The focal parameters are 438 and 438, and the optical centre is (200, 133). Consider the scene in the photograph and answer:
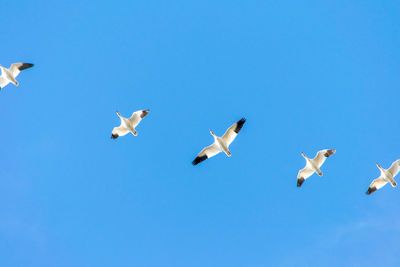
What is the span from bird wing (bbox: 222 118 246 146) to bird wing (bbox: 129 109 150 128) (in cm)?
525

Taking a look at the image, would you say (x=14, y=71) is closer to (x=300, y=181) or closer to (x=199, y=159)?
(x=199, y=159)

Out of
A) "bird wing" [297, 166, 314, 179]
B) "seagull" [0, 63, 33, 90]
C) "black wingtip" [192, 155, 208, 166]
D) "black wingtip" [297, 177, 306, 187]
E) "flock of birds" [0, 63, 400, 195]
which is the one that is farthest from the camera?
"seagull" [0, 63, 33, 90]

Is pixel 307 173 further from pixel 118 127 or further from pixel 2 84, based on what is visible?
pixel 2 84

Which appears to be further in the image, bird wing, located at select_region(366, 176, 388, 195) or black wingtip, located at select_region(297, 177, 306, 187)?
black wingtip, located at select_region(297, 177, 306, 187)

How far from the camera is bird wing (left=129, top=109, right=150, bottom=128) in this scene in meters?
27.3

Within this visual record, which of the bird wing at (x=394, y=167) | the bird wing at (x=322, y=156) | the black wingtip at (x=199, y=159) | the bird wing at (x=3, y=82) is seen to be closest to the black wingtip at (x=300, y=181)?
the bird wing at (x=322, y=156)

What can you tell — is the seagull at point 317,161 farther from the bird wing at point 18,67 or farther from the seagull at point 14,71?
the seagull at point 14,71

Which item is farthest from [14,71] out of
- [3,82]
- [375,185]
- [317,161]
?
[375,185]

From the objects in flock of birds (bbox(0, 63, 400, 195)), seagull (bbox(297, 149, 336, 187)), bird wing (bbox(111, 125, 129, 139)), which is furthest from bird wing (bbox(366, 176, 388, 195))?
bird wing (bbox(111, 125, 129, 139))

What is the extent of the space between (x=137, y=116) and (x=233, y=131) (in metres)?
6.15

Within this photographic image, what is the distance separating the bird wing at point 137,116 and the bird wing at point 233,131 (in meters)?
5.25

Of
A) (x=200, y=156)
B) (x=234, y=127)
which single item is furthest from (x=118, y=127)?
(x=234, y=127)

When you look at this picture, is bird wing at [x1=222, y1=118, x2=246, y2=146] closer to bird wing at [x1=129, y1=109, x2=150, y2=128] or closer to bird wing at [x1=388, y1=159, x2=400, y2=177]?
bird wing at [x1=129, y1=109, x2=150, y2=128]

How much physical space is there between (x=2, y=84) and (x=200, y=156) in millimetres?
14522
